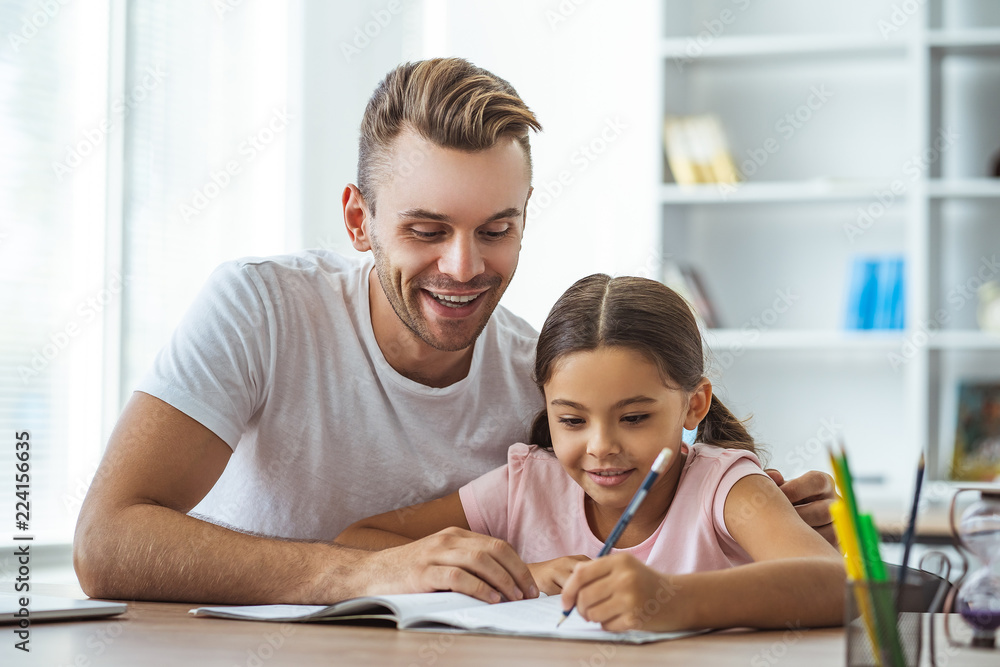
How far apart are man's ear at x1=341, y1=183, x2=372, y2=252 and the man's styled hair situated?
0.02 metres

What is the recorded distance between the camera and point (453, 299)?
149 centimetres

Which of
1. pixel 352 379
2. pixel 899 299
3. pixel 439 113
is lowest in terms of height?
pixel 352 379

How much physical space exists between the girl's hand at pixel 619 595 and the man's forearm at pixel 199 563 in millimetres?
315

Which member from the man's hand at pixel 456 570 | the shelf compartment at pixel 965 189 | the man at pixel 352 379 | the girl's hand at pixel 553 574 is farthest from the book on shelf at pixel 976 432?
the man's hand at pixel 456 570

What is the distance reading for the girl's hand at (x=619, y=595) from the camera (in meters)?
0.91

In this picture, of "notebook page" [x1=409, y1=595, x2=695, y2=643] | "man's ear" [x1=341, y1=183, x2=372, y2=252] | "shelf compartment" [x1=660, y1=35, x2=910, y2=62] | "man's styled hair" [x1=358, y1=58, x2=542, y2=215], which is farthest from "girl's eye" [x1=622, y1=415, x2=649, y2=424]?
"shelf compartment" [x1=660, y1=35, x2=910, y2=62]

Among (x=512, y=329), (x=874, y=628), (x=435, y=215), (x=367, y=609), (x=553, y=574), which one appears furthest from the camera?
(x=512, y=329)

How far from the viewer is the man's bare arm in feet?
3.65

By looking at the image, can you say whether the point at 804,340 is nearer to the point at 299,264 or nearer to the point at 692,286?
the point at 692,286

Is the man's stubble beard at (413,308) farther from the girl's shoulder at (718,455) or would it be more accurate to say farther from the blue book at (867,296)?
the blue book at (867,296)

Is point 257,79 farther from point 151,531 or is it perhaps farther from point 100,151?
point 151,531

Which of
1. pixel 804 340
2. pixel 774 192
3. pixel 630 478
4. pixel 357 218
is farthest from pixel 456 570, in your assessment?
pixel 774 192

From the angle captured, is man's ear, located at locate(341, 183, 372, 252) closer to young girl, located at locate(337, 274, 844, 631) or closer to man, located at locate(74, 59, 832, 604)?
man, located at locate(74, 59, 832, 604)

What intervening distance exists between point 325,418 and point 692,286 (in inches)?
84.8
